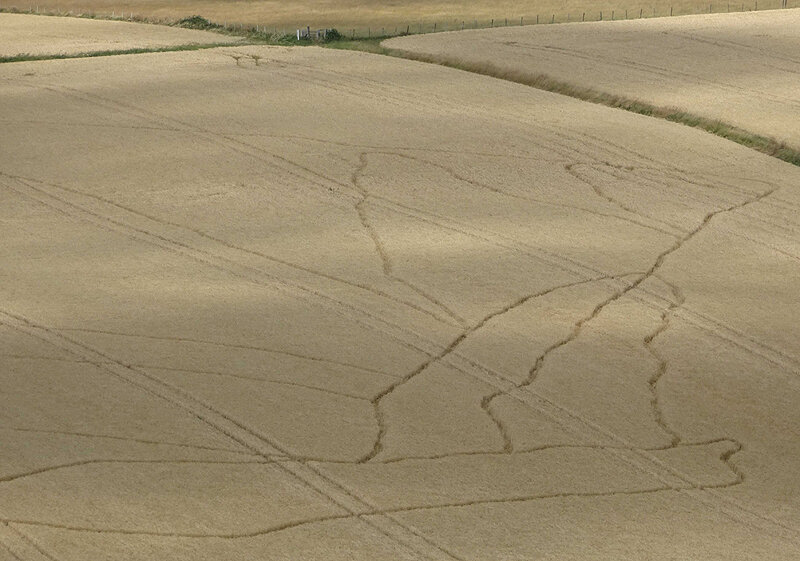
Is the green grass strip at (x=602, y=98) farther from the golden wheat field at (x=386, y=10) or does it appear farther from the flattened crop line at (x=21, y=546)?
the flattened crop line at (x=21, y=546)

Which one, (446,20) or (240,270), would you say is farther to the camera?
(446,20)

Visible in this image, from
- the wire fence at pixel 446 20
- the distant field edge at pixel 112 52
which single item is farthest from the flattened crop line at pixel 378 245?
the wire fence at pixel 446 20

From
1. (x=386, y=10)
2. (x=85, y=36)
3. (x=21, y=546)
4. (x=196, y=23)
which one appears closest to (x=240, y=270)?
(x=21, y=546)

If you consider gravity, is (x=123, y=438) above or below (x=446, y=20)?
below

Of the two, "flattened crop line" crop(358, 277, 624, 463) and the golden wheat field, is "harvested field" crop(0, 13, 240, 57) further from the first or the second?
"flattened crop line" crop(358, 277, 624, 463)

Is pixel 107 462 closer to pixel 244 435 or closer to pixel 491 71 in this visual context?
pixel 244 435
